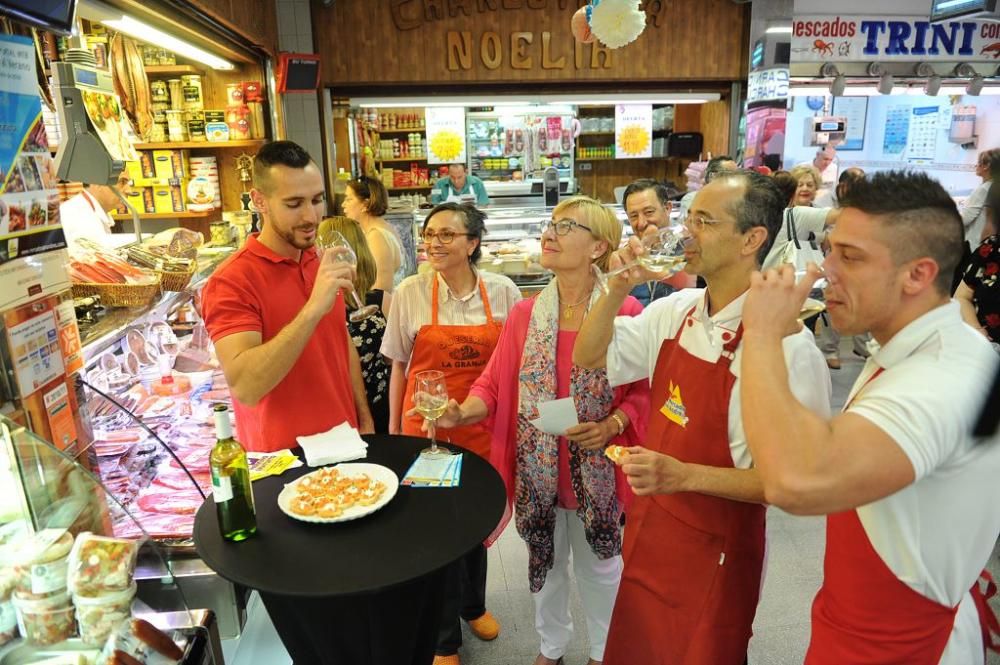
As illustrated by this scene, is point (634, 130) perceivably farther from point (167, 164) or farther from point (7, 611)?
point (7, 611)

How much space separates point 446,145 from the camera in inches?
374

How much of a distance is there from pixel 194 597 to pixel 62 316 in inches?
36.7

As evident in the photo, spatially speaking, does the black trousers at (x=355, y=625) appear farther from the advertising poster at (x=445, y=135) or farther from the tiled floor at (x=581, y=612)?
the advertising poster at (x=445, y=135)

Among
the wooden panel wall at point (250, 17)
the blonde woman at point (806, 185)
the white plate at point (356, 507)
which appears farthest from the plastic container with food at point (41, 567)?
the blonde woman at point (806, 185)

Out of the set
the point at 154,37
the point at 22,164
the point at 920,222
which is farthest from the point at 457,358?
the point at 154,37

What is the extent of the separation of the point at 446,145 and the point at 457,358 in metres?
7.27

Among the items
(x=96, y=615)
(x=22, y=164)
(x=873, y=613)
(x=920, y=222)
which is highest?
(x=22, y=164)

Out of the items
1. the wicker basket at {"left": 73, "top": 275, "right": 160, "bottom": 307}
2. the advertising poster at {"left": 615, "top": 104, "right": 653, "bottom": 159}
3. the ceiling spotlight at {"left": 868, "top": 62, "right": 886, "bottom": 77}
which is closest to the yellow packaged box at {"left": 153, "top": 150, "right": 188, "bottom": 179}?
the wicker basket at {"left": 73, "top": 275, "right": 160, "bottom": 307}

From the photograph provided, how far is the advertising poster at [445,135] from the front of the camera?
9.43 metres

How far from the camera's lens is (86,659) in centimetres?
117

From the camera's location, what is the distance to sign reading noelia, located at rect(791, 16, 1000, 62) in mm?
8586

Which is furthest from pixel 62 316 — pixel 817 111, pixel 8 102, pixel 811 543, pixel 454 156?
pixel 817 111

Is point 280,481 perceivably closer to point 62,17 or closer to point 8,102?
point 8,102

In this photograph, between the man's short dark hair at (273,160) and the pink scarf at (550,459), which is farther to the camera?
the pink scarf at (550,459)
